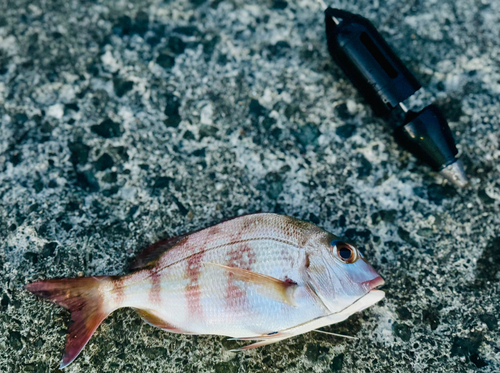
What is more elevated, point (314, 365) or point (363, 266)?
point (363, 266)

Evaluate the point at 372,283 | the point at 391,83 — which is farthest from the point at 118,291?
the point at 391,83

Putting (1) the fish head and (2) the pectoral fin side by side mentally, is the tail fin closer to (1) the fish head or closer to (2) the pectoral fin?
(2) the pectoral fin

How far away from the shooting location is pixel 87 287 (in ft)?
6.50

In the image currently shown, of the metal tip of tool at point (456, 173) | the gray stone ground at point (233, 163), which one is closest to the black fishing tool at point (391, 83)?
the metal tip of tool at point (456, 173)

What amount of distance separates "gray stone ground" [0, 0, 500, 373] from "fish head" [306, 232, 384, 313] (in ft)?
1.39

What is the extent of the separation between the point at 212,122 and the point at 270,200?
25.2 inches

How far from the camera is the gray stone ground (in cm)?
213

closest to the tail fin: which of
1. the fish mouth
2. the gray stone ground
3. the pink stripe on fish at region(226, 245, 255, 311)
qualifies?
the gray stone ground

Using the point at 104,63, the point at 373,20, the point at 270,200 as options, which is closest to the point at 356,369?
the point at 270,200

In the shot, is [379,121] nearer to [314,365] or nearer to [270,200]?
[270,200]

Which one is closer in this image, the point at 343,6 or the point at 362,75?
the point at 362,75

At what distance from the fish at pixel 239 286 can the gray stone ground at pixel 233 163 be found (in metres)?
0.22

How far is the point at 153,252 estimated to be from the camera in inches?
83.8

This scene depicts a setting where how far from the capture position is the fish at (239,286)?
1827 mm
